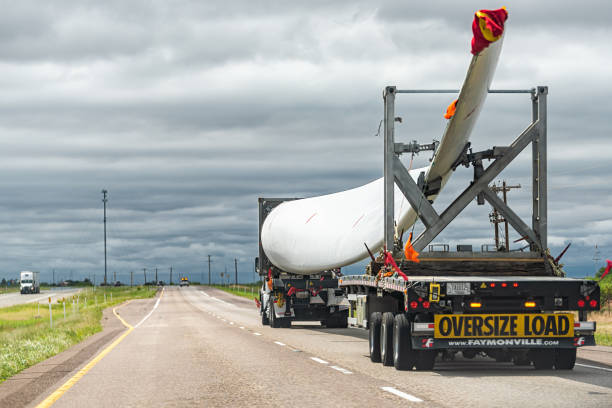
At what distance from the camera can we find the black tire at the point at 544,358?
46.4 ft

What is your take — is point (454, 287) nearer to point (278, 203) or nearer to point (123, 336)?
point (123, 336)

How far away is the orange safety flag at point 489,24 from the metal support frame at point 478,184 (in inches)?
97.4

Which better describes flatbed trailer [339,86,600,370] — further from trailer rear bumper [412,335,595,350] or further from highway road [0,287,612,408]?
highway road [0,287,612,408]

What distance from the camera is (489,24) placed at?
12281mm

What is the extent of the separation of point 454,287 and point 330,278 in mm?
16124

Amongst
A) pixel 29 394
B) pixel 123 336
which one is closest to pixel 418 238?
pixel 29 394

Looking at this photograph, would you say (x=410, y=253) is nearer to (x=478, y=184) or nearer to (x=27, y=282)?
(x=478, y=184)

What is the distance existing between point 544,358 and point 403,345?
92.7 inches

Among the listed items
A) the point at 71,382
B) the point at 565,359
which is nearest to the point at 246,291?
the point at 565,359

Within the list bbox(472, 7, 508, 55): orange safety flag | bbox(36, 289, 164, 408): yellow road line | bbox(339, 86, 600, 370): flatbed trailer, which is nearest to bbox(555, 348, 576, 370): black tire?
bbox(339, 86, 600, 370): flatbed trailer

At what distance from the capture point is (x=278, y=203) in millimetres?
31734

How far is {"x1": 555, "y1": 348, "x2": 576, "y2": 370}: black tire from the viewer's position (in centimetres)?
1375

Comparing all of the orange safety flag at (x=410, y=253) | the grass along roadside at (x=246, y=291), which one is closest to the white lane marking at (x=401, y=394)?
the orange safety flag at (x=410, y=253)

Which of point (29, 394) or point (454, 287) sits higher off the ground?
point (454, 287)
